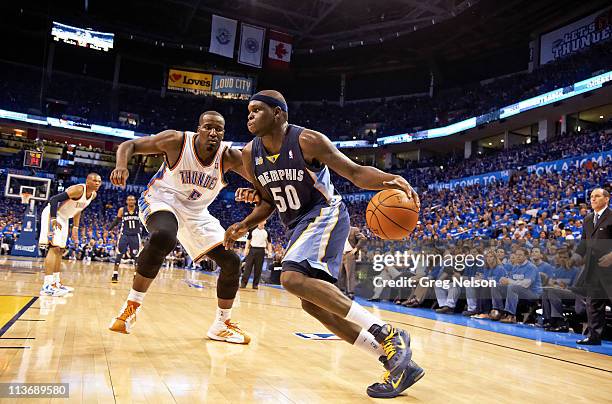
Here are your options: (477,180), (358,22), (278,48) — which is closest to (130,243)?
(278,48)

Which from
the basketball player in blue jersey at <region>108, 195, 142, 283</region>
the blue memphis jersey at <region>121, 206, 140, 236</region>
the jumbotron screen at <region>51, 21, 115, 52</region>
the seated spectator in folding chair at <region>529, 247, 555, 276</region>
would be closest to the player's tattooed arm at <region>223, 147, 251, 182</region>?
the seated spectator in folding chair at <region>529, 247, 555, 276</region>

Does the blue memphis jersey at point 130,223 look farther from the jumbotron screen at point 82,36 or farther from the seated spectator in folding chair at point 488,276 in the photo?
the jumbotron screen at point 82,36

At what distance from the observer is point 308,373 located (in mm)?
3049

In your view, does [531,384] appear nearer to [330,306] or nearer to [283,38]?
[330,306]

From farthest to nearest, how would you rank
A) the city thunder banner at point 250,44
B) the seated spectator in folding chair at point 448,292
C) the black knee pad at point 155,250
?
the city thunder banner at point 250,44
the seated spectator in folding chair at point 448,292
the black knee pad at point 155,250

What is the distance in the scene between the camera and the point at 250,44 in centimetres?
2334

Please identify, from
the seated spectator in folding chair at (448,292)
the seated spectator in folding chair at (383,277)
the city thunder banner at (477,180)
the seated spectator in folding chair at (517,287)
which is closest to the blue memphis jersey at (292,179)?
the seated spectator in folding chair at (517,287)

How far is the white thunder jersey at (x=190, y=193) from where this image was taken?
4.10 m

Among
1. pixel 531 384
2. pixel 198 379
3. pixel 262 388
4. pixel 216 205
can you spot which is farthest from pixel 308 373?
pixel 216 205

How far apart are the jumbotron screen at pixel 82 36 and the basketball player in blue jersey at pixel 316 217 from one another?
29452 mm

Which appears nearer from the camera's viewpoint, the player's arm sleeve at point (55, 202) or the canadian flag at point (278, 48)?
the player's arm sleeve at point (55, 202)

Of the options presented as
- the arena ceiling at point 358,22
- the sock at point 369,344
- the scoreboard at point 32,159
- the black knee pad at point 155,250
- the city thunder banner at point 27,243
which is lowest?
the city thunder banner at point 27,243

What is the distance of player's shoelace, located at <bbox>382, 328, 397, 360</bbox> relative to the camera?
8.65ft

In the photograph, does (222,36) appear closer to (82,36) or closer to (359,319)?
(82,36)
